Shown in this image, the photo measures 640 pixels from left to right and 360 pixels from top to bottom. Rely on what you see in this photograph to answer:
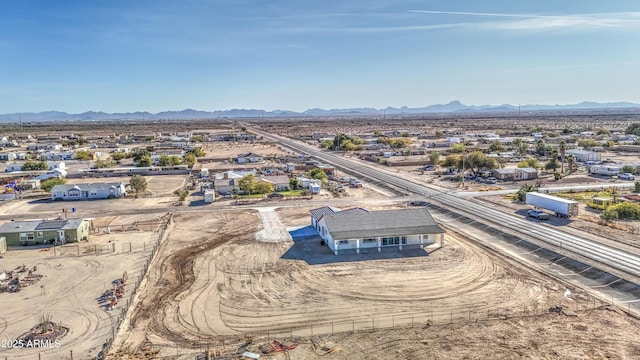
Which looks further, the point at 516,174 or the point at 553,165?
the point at 553,165

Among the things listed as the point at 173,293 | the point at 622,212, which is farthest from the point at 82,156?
the point at 622,212

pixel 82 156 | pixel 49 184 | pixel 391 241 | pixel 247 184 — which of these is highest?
pixel 82 156

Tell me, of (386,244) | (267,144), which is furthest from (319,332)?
(267,144)

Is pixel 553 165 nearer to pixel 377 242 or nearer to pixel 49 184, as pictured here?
pixel 377 242

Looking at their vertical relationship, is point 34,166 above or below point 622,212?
above

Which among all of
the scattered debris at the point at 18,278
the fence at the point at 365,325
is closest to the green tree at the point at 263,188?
the scattered debris at the point at 18,278

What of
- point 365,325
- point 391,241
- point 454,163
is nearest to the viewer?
point 365,325

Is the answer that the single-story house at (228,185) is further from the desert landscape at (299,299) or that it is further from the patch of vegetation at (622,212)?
the patch of vegetation at (622,212)
